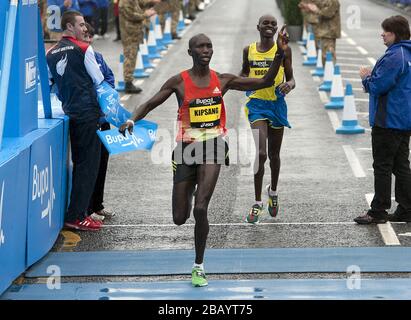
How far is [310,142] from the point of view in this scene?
16656mm

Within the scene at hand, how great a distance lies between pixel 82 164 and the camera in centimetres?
1117

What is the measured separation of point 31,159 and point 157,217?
110 inches

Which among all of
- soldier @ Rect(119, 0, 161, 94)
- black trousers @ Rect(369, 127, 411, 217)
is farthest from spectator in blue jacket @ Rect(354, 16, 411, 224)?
soldier @ Rect(119, 0, 161, 94)

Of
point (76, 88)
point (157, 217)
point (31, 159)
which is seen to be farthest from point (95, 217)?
point (31, 159)

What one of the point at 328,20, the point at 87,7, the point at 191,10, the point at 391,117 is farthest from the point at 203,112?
the point at 191,10

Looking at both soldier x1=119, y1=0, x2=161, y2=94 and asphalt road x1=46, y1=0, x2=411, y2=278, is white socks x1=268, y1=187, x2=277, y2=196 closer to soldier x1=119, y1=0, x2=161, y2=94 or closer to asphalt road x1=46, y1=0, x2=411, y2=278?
asphalt road x1=46, y1=0, x2=411, y2=278

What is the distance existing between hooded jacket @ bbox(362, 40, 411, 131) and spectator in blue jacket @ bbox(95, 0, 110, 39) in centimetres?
2269

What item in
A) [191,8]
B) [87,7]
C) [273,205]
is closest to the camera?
[273,205]

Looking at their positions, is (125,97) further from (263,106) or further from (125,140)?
(125,140)

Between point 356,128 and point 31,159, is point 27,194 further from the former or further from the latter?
point 356,128

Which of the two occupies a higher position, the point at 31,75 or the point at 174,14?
the point at 31,75

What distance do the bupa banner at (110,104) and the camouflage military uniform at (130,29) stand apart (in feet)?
35.8

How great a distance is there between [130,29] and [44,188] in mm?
12479

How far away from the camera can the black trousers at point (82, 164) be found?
11.1 metres
